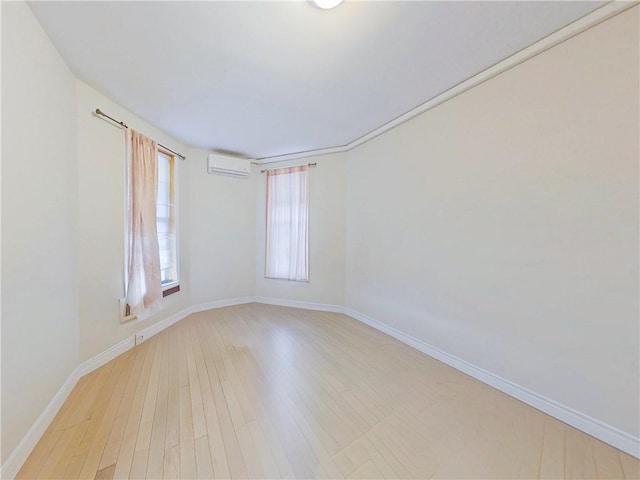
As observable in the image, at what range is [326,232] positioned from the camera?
3.48 meters

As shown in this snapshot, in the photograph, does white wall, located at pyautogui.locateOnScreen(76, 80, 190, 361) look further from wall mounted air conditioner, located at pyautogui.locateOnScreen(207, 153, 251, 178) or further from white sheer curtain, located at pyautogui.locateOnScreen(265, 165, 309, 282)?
white sheer curtain, located at pyautogui.locateOnScreen(265, 165, 309, 282)

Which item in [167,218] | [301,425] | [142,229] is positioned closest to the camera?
[301,425]

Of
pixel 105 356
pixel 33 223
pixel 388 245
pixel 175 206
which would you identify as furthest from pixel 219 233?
pixel 388 245

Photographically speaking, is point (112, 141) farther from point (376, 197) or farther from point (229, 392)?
point (376, 197)

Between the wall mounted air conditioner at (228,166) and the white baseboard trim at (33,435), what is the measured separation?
9.21 feet

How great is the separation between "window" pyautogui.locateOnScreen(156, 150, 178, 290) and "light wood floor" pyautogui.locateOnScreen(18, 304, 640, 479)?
111 cm

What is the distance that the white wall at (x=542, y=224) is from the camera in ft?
4.16

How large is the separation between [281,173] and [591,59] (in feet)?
10.9

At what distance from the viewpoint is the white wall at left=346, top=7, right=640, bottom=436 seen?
127 cm

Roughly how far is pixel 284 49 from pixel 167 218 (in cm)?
258

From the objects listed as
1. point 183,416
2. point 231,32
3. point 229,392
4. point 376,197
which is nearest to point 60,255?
point 183,416

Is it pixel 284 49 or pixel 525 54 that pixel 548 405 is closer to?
pixel 525 54

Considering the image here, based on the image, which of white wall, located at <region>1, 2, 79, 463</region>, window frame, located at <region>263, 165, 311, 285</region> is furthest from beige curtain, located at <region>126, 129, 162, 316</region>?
window frame, located at <region>263, 165, 311, 285</region>

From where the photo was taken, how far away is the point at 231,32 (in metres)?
1.41
